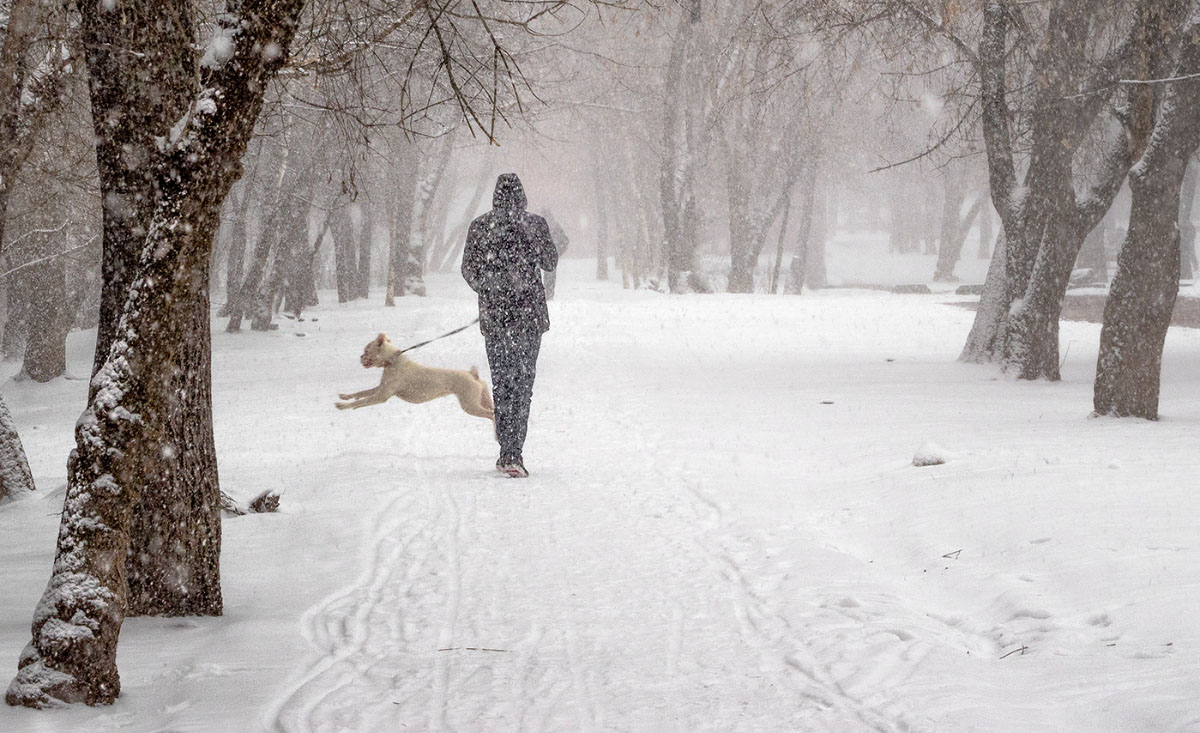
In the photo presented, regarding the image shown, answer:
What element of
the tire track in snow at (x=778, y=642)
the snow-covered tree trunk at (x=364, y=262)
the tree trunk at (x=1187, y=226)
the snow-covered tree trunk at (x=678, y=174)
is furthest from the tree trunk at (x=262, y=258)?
the tree trunk at (x=1187, y=226)

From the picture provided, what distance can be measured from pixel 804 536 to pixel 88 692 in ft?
14.1

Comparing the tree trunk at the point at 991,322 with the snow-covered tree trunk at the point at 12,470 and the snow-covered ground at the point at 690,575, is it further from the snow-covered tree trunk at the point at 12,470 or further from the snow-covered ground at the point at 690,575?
the snow-covered tree trunk at the point at 12,470

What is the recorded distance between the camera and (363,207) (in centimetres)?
2991

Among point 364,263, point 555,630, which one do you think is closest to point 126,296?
point 555,630

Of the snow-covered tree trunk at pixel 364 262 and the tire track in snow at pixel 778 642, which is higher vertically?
the snow-covered tree trunk at pixel 364 262

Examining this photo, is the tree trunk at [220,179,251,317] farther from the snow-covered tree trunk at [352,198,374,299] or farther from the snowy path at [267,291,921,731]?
the snowy path at [267,291,921,731]

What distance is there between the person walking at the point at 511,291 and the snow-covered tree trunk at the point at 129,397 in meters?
4.62

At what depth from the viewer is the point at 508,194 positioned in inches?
336

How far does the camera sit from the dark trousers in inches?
342

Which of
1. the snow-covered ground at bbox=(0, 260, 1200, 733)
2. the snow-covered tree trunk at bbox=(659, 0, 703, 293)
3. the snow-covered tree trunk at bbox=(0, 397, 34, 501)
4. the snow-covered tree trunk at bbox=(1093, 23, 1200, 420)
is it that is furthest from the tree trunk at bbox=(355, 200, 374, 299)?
the snow-covered tree trunk at bbox=(1093, 23, 1200, 420)

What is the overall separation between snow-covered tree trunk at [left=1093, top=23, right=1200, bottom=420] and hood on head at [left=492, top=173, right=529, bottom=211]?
532cm

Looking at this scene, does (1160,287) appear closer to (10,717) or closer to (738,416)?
(738,416)

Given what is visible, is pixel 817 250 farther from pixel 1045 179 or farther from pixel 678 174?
pixel 1045 179

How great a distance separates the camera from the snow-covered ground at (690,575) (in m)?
4.09
